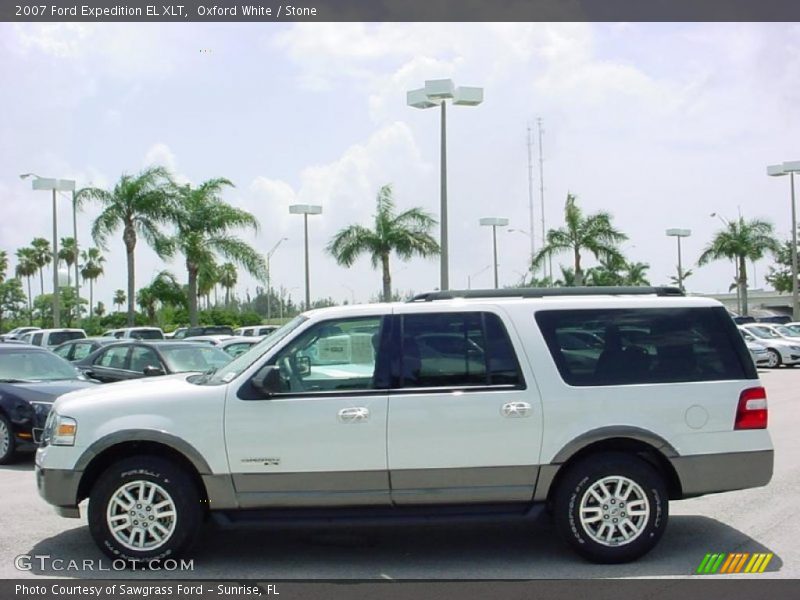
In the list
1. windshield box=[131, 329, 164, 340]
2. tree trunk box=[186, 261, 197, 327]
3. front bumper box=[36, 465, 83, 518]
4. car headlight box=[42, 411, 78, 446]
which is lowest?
front bumper box=[36, 465, 83, 518]

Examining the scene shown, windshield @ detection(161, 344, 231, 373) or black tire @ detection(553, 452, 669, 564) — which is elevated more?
windshield @ detection(161, 344, 231, 373)

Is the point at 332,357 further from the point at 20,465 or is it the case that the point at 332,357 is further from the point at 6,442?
the point at 20,465

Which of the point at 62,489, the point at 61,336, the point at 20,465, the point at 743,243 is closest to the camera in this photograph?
the point at 62,489

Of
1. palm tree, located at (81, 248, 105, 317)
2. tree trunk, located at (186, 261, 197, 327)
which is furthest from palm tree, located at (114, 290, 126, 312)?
tree trunk, located at (186, 261, 197, 327)

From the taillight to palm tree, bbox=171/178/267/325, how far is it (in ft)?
105

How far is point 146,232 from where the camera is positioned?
36.8m

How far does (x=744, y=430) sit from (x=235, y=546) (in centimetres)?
390

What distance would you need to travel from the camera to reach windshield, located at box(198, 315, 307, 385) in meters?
6.88

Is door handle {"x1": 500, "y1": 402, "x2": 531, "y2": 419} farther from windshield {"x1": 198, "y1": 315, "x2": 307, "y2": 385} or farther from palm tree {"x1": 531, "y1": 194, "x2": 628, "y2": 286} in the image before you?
palm tree {"x1": 531, "y1": 194, "x2": 628, "y2": 286}

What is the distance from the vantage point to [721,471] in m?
6.79

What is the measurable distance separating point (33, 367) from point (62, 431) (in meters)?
6.59

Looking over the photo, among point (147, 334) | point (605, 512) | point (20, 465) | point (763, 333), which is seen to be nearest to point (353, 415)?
point (605, 512)

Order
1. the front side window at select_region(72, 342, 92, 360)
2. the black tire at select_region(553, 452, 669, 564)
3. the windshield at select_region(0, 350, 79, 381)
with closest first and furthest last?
the black tire at select_region(553, 452, 669, 564)
the windshield at select_region(0, 350, 79, 381)
the front side window at select_region(72, 342, 92, 360)

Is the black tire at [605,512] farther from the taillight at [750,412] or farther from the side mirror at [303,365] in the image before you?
the side mirror at [303,365]
